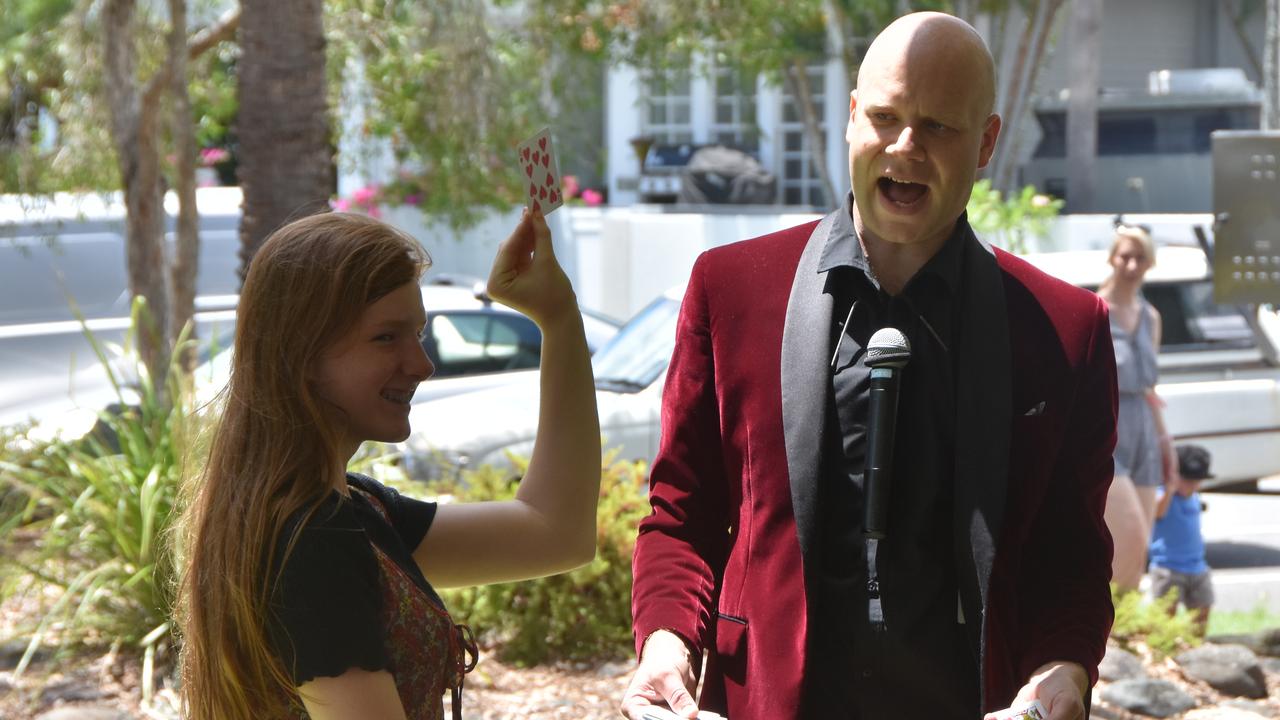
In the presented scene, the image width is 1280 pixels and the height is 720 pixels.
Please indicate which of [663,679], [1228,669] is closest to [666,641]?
[663,679]

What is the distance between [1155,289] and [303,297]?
8.62 m

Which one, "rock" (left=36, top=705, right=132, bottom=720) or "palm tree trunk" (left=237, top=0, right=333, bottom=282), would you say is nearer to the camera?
"rock" (left=36, top=705, right=132, bottom=720)

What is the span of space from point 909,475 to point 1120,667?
389cm

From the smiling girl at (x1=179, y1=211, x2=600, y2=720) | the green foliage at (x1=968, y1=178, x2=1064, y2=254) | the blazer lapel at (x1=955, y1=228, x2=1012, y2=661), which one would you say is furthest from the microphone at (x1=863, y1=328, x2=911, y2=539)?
the green foliage at (x1=968, y1=178, x2=1064, y2=254)

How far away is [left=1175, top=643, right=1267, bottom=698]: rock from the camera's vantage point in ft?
19.8

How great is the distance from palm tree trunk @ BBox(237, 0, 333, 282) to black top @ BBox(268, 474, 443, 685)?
18.7ft

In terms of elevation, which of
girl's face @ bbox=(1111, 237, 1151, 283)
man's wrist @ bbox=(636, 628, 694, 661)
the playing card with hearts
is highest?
the playing card with hearts

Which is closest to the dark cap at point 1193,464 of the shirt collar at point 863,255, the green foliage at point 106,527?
the green foliage at point 106,527

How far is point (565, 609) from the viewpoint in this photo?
6270 millimetres

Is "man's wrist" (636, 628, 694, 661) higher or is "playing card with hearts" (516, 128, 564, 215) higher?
"playing card with hearts" (516, 128, 564, 215)

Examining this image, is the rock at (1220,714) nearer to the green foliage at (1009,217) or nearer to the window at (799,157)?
the green foliage at (1009,217)

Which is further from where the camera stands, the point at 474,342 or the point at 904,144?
the point at 474,342

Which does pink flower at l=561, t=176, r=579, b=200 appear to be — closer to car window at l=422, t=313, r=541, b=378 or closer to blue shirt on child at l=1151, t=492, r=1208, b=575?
car window at l=422, t=313, r=541, b=378

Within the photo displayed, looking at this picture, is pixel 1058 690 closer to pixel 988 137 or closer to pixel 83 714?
pixel 988 137
